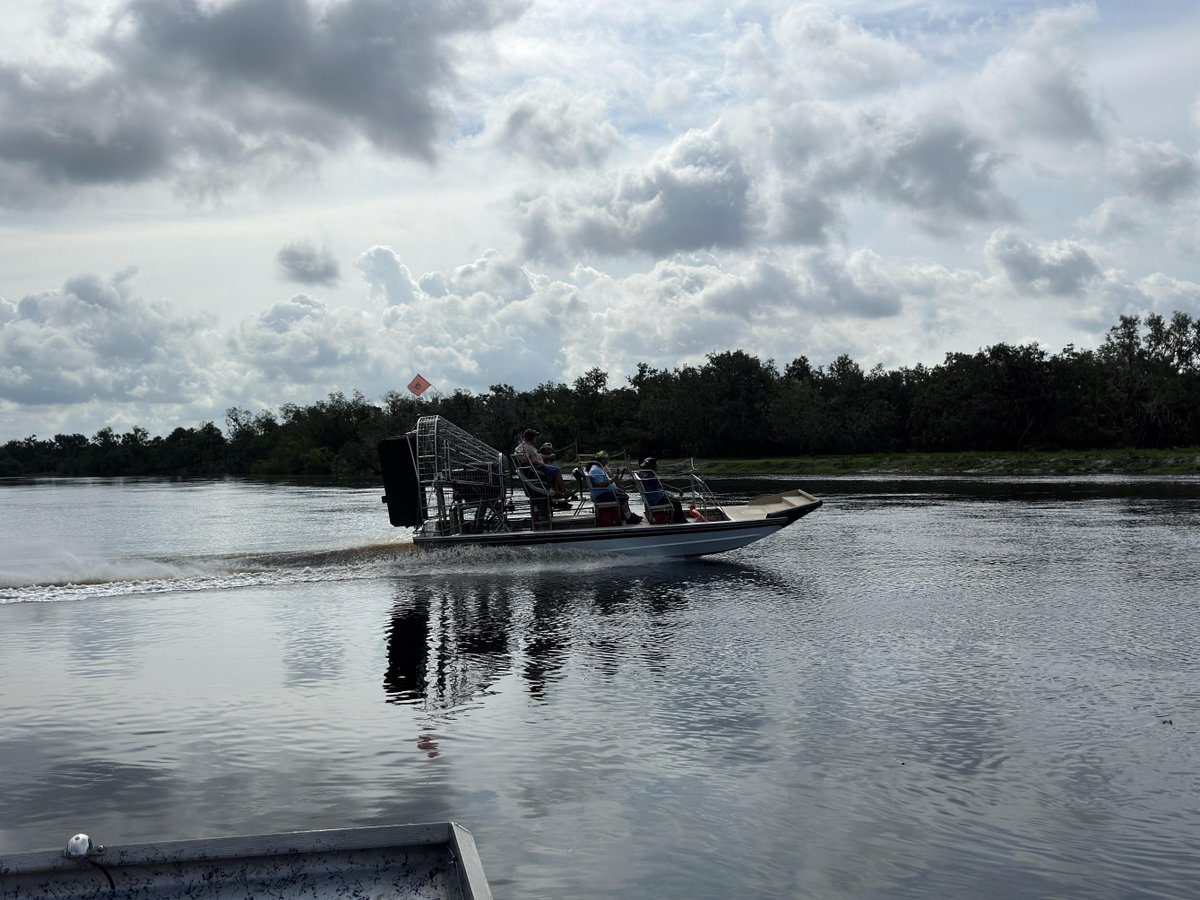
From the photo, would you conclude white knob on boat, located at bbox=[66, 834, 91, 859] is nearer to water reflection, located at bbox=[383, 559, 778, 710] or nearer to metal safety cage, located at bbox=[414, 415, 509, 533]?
water reflection, located at bbox=[383, 559, 778, 710]

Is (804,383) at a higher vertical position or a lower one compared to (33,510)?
higher

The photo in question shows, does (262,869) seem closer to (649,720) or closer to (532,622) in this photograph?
(649,720)

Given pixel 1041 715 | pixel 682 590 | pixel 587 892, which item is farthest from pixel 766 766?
pixel 682 590

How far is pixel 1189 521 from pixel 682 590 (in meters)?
23.7

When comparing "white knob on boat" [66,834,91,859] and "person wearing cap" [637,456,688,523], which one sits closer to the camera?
"white knob on boat" [66,834,91,859]

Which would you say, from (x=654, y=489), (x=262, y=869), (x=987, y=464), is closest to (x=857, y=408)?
(x=987, y=464)

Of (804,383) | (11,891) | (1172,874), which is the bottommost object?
(1172,874)

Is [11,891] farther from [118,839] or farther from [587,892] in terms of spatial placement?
[587,892]

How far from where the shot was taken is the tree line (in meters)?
99.1

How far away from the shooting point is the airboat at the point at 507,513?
2478cm

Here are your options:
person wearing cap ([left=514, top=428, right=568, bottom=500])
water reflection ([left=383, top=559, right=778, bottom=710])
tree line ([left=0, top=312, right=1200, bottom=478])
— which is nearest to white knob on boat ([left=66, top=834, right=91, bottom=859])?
water reflection ([left=383, top=559, right=778, bottom=710])

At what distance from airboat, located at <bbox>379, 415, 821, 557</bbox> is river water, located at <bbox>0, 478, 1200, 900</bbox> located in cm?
85

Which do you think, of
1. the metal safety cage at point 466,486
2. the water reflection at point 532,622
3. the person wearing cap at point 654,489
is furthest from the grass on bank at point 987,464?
the metal safety cage at point 466,486

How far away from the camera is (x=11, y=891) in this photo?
548 cm
